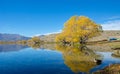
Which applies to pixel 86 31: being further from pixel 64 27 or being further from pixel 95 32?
pixel 64 27

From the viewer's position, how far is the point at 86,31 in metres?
105

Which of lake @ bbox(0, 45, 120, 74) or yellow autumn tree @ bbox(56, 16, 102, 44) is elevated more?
yellow autumn tree @ bbox(56, 16, 102, 44)

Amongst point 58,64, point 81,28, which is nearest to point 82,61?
point 58,64

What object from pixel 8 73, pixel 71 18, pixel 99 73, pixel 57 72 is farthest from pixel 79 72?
pixel 71 18

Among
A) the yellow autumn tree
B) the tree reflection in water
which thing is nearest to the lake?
the tree reflection in water

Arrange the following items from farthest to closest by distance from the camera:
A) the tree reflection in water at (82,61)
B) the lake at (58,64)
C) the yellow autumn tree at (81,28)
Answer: the yellow autumn tree at (81,28) → the tree reflection in water at (82,61) → the lake at (58,64)

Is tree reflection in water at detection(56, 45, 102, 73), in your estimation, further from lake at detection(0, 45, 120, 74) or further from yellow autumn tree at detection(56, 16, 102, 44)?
yellow autumn tree at detection(56, 16, 102, 44)

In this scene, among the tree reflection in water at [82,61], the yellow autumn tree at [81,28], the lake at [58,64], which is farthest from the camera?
the yellow autumn tree at [81,28]

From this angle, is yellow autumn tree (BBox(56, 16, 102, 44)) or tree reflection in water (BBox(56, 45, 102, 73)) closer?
tree reflection in water (BBox(56, 45, 102, 73))

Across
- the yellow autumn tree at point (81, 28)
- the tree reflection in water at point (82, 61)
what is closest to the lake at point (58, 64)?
the tree reflection in water at point (82, 61)

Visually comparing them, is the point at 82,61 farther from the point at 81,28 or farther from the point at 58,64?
the point at 81,28

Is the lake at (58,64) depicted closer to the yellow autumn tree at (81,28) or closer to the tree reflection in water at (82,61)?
the tree reflection in water at (82,61)

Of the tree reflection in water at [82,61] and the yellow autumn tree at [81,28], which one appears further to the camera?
the yellow autumn tree at [81,28]

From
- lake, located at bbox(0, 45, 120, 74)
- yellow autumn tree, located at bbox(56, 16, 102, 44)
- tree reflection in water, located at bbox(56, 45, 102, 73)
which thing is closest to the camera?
lake, located at bbox(0, 45, 120, 74)
